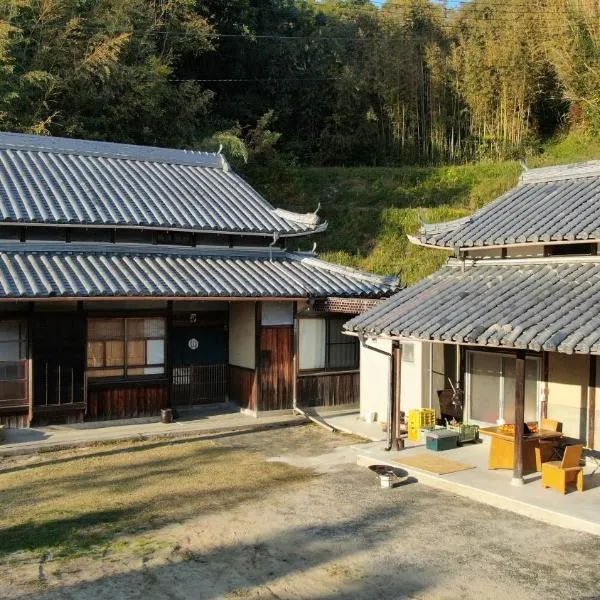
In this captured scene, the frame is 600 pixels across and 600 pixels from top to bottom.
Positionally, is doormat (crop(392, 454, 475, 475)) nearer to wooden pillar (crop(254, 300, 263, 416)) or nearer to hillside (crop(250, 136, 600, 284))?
wooden pillar (crop(254, 300, 263, 416))

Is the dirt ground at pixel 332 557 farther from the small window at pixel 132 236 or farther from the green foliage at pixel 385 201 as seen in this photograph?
the green foliage at pixel 385 201

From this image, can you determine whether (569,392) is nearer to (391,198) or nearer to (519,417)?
(519,417)

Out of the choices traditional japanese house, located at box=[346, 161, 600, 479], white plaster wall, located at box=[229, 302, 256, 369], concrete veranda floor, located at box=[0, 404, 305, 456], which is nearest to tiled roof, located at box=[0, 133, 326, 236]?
white plaster wall, located at box=[229, 302, 256, 369]

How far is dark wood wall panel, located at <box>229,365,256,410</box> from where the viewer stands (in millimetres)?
14695

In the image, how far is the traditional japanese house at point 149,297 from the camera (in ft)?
41.8

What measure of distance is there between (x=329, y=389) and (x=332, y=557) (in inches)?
333

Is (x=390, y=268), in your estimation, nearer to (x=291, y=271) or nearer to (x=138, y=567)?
(x=291, y=271)

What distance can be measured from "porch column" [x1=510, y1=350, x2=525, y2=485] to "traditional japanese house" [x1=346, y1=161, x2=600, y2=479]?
0.02 m

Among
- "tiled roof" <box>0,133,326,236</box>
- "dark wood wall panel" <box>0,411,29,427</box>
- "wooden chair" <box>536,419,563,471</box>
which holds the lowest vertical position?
"dark wood wall panel" <box>0,411,29,427</box>

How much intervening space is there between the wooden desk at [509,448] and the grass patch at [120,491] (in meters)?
2.88

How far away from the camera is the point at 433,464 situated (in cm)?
1024

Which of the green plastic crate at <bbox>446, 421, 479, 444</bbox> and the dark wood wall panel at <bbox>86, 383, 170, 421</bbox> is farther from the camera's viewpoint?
the dark wood wall panel at <bbox>86, 383, 170, 421</bbox>

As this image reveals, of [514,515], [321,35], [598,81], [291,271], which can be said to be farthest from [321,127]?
[514,515]

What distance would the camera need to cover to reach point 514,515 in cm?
842
